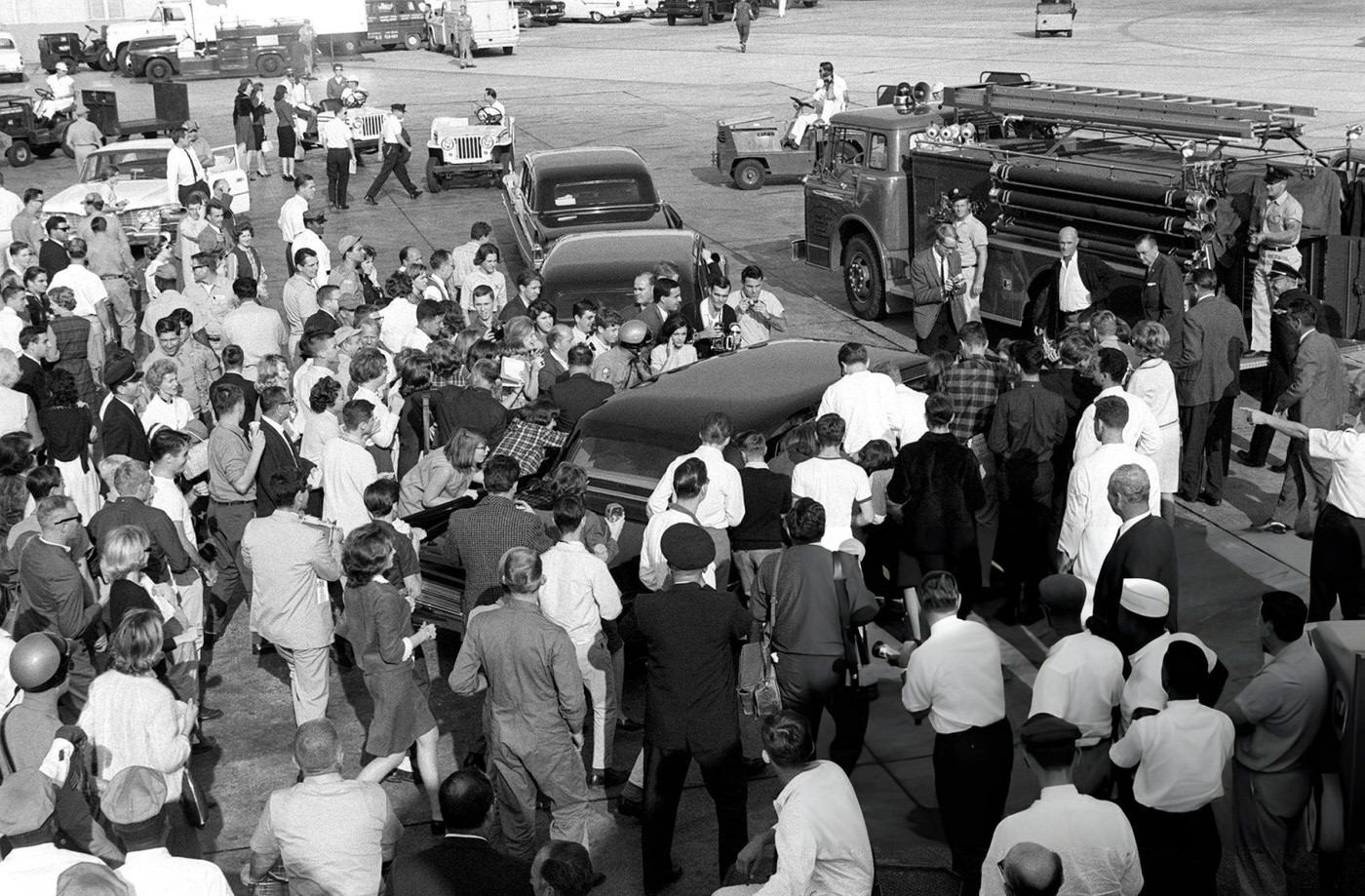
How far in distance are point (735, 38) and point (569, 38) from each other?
6.72 metres

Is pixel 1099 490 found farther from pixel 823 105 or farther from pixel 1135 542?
pixel 823 105

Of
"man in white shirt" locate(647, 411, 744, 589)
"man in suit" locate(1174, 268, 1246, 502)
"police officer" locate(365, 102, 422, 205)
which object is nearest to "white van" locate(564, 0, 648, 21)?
"police officer" locate(365, 102, 422, 205)

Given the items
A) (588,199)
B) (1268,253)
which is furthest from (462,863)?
(588,199)

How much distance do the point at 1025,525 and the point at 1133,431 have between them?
3.52 feet

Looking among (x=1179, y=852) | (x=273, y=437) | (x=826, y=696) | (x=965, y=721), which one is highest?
(x=273, y=437)

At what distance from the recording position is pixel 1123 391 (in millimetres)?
8492

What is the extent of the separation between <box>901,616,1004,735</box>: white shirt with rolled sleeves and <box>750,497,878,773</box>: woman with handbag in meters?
0.73

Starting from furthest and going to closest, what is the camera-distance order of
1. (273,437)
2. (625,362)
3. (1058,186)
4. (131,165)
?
1. (131,165)
2. (1058,186)
3. (625,362)
4. (273,437)

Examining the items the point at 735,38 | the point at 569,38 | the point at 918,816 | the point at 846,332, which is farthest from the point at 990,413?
the point at 569,38

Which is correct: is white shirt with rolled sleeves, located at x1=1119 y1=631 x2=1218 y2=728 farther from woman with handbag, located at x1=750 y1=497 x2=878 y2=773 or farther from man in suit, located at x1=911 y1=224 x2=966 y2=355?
man in suit, located at x1=911 y1=224 x2=966 y2=355

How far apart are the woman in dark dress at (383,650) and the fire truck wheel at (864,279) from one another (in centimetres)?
987

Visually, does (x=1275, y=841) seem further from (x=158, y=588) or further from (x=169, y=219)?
(x=169, y=219)

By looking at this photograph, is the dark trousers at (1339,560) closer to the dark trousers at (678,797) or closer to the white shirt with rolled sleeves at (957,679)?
the white shirt with rolled sleeves at (957,679)

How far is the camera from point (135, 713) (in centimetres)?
613
